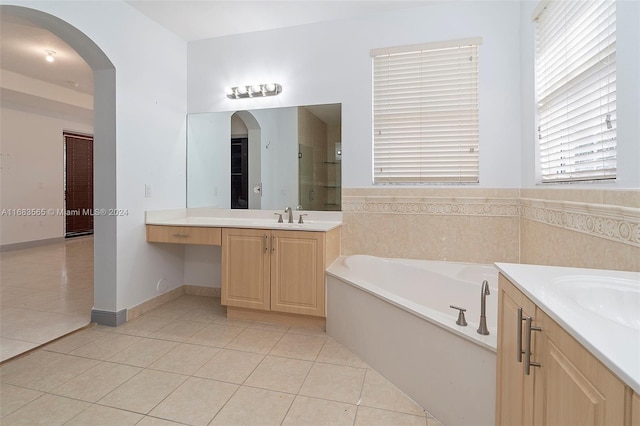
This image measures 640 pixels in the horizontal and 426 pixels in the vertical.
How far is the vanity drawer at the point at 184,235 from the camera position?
2.80 m

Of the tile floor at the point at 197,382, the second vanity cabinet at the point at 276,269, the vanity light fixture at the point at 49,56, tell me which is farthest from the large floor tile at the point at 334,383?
the vanity light fixture at the point at 49,56

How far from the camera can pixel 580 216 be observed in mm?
1678

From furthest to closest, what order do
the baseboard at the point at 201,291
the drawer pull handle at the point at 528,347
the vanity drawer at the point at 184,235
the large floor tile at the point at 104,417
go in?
the baseboard at the point at 201,291
the vanity drawer at the point at 184,235
the large floor tile at the point at 104,417
the drawer pull handle at the point at 528,347

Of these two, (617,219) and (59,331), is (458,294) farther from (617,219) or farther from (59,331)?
(59,331)

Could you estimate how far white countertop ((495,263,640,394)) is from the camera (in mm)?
572

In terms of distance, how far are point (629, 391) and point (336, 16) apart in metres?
3.19

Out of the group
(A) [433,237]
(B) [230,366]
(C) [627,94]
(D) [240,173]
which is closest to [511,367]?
(C) [627,94]

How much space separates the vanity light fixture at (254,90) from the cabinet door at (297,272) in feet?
4.78

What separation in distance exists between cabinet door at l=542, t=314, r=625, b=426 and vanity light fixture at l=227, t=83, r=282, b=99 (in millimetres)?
2928

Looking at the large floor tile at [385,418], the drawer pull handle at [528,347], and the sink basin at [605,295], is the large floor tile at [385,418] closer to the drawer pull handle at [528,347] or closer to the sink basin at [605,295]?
the drawer pull handle at [528,347]

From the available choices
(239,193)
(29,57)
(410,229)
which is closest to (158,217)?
(239,193)

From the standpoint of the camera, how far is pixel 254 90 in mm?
3213

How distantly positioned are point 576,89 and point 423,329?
1528 mm

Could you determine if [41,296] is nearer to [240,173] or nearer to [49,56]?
[240,173]
